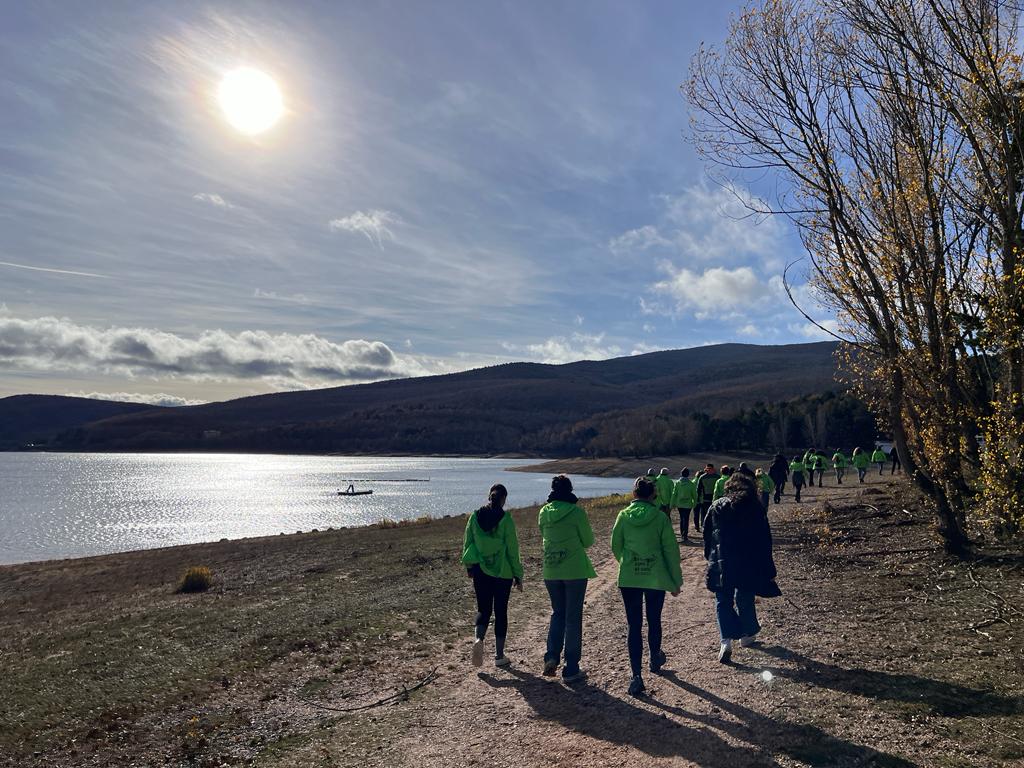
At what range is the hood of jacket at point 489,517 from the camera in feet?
24.4

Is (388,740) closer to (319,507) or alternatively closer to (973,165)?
(973,165)

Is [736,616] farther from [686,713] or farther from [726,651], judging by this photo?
[686,713]

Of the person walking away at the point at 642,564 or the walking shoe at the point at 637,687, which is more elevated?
the person walking away at the point at 642,564

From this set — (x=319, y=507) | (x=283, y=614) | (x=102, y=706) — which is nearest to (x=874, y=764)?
(x=102, y=706)

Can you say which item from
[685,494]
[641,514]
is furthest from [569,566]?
[685,494]

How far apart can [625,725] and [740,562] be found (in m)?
2.12

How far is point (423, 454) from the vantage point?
614ft

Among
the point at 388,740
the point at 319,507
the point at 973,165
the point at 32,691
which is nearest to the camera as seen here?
the point at 388,740

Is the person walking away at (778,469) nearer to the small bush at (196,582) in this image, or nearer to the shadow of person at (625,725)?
the small bush at (196,582)

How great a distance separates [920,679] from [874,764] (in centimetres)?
186

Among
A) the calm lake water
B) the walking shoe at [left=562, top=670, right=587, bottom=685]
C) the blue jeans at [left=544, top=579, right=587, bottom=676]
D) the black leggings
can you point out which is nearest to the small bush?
the black leggings

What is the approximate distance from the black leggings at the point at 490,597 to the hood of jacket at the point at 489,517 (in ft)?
1.54

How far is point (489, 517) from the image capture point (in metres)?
7.46

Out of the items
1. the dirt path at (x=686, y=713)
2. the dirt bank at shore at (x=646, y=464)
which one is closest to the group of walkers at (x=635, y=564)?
the dirt path at (x=686, y=713)
